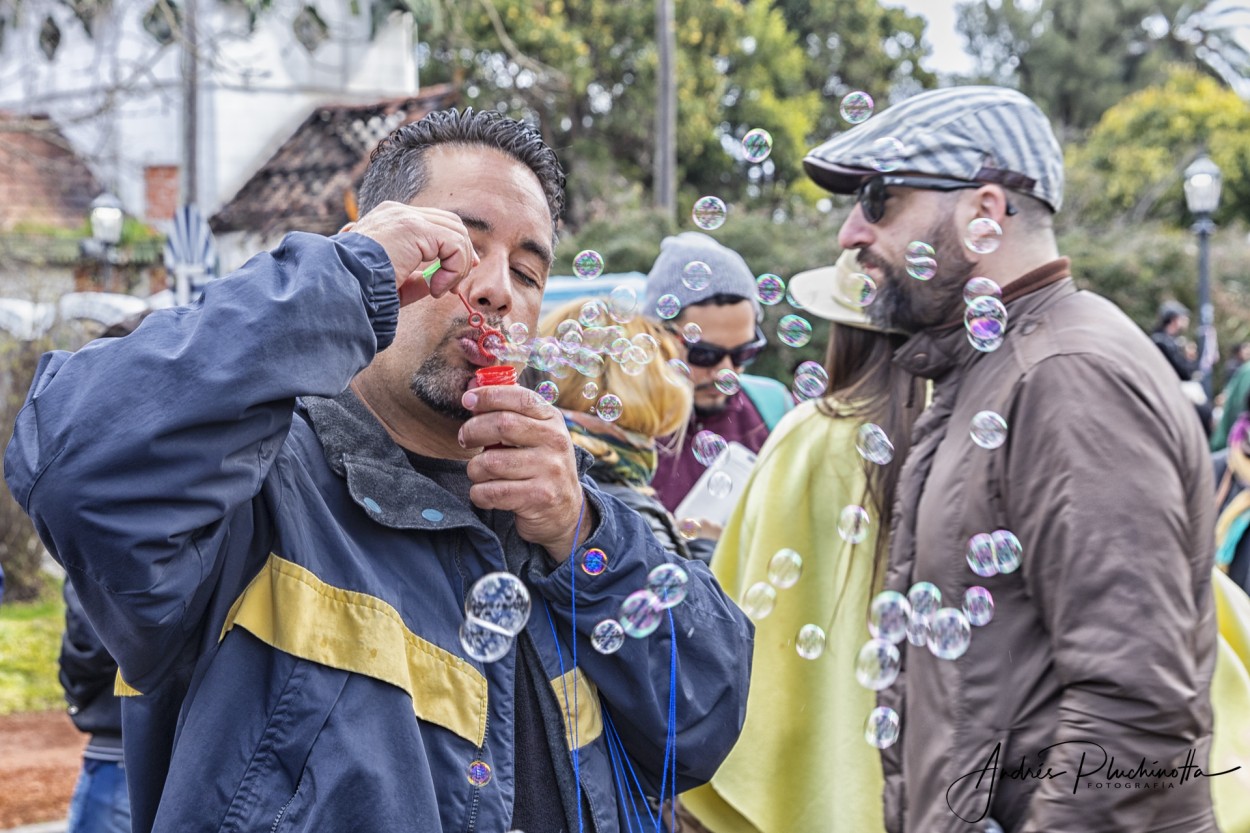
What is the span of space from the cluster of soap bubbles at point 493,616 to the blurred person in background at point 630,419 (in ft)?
2.34

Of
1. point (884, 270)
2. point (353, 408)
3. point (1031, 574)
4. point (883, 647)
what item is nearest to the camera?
point (353, 408)

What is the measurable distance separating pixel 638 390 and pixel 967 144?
83 centimetres

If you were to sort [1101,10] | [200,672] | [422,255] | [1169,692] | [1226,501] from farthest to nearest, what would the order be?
1. [1101,10]
2. [1226,501]
3. [1169,692]
4. [422,255]
5. [200,672]

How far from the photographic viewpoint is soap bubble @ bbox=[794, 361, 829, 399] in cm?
293

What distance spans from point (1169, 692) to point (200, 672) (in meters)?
1.49

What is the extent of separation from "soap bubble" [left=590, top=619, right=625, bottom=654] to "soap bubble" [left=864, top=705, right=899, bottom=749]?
0.77 m

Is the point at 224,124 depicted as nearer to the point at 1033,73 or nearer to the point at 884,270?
the point at 884,270

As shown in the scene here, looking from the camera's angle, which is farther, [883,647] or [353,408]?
[883,647]

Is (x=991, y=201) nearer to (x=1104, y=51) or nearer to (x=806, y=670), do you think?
(x=806, y=670)

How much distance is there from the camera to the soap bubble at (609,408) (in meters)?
2.61

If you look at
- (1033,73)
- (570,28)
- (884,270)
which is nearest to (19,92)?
(570,28)

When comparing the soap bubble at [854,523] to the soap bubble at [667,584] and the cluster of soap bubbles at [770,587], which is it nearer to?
the cluster of soap bubbles at [770,587]

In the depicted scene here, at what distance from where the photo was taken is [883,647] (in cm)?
242

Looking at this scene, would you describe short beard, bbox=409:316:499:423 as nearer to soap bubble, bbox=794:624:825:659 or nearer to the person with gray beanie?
soap bubble, bbox=794:624:825:659
